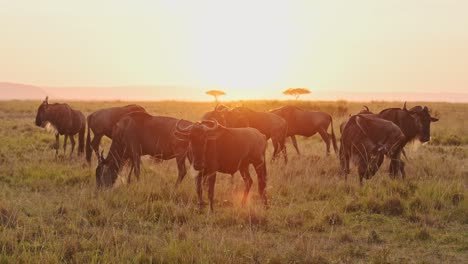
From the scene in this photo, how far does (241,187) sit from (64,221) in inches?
164

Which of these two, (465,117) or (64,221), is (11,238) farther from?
(465,117)

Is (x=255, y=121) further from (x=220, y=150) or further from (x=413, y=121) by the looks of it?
(x=220, y=150)

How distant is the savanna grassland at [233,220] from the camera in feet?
20.8

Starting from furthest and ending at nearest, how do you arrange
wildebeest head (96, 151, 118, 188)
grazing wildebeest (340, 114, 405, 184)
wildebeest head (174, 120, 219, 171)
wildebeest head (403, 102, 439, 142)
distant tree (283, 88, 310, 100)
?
distant tree (283, 88, 310, 100)
wildebeest head (403, 102, 439, 142)
grazing wildebeest (340, 114, 405, 184)
wildebeest head (96, 151, 118, 188)
wildebeest head (174, 120, 219, 171)

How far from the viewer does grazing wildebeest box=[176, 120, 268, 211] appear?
8195 millimetres

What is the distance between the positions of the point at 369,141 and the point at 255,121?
12.3 feet

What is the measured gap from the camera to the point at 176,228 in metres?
7.73

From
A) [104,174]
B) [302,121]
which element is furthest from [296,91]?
[104,174]

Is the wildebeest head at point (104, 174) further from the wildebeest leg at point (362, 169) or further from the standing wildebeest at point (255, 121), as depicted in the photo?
the wildebeest leg at point (362, 169)

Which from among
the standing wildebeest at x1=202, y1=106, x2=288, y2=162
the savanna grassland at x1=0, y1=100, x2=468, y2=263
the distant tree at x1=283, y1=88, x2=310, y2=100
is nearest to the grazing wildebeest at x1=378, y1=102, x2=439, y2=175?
the savanna grassland at x1=0, y1=100, x2=468, y2=263

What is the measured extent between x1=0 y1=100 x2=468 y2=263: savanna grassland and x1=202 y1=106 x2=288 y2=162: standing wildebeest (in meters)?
1.44

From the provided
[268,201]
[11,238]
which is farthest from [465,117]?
[11,238]

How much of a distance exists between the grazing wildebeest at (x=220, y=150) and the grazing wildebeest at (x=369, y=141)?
96.3 inches

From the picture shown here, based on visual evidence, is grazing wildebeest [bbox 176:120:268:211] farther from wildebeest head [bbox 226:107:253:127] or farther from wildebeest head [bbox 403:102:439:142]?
wildebeest head [bbox 403:102:439:142]
